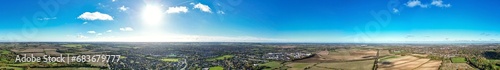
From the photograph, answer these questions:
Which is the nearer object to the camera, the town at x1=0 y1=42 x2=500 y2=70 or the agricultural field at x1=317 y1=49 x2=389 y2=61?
the town at x1=0 y1=42 x2=500 y2=70

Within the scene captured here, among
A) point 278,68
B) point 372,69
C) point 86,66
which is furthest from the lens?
point 86,66

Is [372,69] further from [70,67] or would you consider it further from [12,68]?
[12,68]

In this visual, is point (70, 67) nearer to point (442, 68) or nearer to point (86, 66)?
point (86, 66)

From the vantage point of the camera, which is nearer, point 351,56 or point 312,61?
point 312,61

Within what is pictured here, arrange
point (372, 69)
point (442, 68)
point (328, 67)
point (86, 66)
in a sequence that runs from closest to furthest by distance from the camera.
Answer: point (442, 68) < point (372, 69) < point (328, 67) < point (86, 66)

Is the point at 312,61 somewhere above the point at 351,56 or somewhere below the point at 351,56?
below

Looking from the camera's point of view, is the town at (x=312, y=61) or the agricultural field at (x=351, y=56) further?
the agricultural field at (x=351, y=56)

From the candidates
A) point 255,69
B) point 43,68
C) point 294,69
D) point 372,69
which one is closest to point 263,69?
point 255,69

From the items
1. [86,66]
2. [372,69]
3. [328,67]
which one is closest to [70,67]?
[86,66]

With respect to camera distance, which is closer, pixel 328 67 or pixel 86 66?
pixel 328 67
